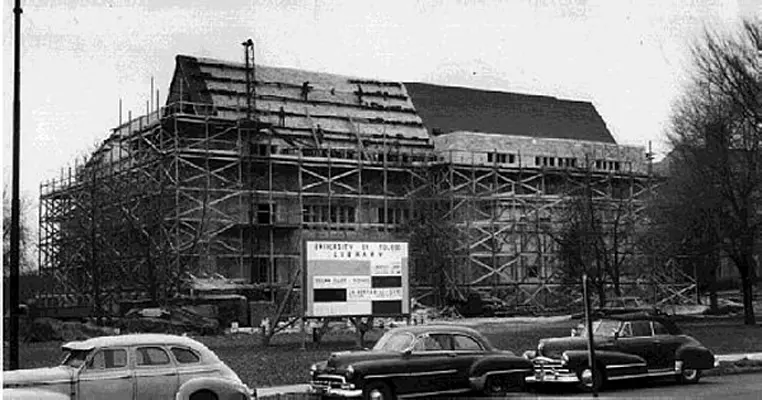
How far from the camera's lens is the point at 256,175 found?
191 feet

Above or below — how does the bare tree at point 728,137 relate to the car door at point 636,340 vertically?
above

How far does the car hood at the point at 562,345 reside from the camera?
20.4 metres

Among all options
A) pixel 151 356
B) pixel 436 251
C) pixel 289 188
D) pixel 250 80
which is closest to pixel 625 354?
pixel 151 356

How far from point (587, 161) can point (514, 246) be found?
261 inches

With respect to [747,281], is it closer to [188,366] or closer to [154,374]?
[188,366]

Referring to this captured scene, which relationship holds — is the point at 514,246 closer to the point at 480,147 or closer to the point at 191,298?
the point at 480,147

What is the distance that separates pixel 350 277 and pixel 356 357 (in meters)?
11.7

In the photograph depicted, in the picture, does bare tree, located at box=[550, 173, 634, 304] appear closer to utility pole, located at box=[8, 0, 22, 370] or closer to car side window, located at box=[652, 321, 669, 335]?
car side window, located at box=[652, 321, 669, 335]

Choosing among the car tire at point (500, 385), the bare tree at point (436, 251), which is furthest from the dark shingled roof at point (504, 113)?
the car tire at point (500, 385)

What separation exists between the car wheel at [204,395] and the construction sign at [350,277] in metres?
14.0

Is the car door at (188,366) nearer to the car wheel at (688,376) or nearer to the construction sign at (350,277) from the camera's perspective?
the car wheel at (688,376)

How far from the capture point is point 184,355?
15.0 m

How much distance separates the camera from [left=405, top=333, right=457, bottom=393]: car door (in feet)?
55.7

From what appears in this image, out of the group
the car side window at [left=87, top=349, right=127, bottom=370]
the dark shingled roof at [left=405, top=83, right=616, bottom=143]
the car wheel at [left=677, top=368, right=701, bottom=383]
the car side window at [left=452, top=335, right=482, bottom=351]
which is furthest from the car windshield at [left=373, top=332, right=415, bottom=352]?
the dark shingled roof at [left=405, top=83, right=616, bottom=143]
